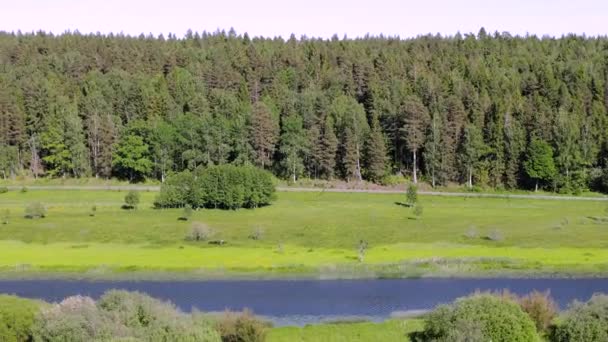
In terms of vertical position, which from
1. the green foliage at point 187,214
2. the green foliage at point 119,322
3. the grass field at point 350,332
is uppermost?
the green foliage at point 187,214

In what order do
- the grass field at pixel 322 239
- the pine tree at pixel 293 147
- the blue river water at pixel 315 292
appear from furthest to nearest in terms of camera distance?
the pine tree at pixel 293 147
the grass field at pixel 322 239
the blue river water at pixel 315 292

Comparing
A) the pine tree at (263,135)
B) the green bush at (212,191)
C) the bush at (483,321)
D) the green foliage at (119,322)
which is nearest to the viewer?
the green foliage at (119,322)

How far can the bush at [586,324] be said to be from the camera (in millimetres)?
46775

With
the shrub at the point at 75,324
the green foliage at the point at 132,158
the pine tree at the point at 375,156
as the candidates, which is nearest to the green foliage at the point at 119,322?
the shrub at the point at 75,324

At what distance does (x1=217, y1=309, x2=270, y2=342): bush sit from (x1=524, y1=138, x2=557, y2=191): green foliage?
110758mm

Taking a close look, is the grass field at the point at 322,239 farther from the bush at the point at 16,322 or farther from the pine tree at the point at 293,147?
the bush at the point at 16,322

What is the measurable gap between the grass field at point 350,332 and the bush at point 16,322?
48.9 ft

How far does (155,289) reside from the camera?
7625 cm

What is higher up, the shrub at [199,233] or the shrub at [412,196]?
the shrub at [412,196]

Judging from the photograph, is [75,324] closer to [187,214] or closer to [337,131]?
[187,214]

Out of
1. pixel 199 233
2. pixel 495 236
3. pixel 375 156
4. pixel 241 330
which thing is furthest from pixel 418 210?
pixel 241 330

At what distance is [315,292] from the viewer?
7388cm

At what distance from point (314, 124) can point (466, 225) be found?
6627cm

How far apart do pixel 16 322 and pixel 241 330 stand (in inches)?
533
